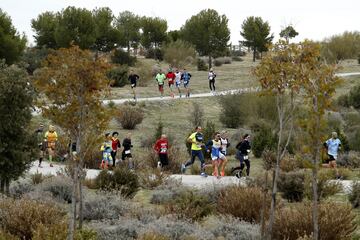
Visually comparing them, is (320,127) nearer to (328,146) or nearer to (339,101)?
(328,146)

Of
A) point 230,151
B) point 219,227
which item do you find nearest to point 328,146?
point 230,151

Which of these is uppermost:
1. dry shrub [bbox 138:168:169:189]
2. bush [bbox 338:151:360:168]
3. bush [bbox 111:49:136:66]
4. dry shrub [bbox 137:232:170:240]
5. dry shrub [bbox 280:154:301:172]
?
bush [bbox 111:49:136:66]

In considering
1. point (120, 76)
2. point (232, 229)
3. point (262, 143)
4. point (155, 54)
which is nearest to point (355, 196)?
point (232, 229)

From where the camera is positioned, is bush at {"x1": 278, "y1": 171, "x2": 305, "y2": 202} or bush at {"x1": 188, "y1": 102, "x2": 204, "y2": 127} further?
bush at {"x1": 188, "y1": 102, "x2": 204, "y2": 127}

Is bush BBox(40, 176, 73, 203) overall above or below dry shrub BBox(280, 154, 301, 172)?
above

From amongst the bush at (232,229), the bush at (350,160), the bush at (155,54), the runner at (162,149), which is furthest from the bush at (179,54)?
the bush at (232,229)

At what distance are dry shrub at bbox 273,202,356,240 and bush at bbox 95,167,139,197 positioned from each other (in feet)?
18.3

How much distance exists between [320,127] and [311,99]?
47 cm

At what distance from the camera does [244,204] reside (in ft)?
39.1

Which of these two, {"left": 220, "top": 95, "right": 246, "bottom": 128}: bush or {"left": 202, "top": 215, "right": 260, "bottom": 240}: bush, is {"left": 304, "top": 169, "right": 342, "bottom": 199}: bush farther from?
{"left": 220, "top": 95, "right": 246, "bottom": 128}: bush

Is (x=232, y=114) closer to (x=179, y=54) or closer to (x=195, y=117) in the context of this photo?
(x=195, y=117)

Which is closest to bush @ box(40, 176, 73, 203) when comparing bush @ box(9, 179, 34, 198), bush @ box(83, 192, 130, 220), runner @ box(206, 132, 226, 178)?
bush @ box(9, 179, 34, 198)

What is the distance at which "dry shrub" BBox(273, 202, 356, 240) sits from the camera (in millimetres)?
9867

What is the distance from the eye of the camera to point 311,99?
8773mm
